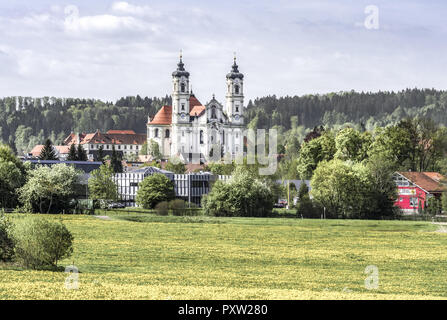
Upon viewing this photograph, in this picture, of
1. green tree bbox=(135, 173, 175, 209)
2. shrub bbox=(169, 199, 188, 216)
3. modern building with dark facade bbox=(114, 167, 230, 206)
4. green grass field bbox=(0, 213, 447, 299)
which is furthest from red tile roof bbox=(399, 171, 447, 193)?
green tree bbox=(135, 173, 175, 209)

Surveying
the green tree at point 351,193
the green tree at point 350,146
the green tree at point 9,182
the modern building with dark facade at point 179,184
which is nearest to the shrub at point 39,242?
the green tree at point 9,182

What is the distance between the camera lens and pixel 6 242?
37.3m

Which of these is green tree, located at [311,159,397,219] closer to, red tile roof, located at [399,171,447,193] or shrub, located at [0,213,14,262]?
red tile roof, located at [399,171,447,193]

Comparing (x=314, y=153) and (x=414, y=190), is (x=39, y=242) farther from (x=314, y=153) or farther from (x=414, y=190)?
(x=314, y=153)

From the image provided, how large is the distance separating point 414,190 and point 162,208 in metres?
31.4

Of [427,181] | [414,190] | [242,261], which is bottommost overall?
[242,261]

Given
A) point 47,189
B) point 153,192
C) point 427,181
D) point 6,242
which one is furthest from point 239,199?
point 6,242

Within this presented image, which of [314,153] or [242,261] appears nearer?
[242,261]

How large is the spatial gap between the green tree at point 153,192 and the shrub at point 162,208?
110 inches

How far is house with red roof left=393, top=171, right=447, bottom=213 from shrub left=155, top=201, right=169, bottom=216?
Answer: 27.4 meters

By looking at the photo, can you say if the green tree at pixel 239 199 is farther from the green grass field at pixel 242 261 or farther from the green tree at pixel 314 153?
the green tree at pixel 314 153

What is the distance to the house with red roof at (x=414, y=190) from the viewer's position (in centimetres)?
9775

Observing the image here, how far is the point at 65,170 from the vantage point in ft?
298

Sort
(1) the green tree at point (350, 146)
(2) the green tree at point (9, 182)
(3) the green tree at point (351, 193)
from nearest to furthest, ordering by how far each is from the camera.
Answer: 1. (3) the green tree at point (351, 193)
2. (2) the green tree at point (9, 182)
3. (1) the green tree at point (350, 146)
